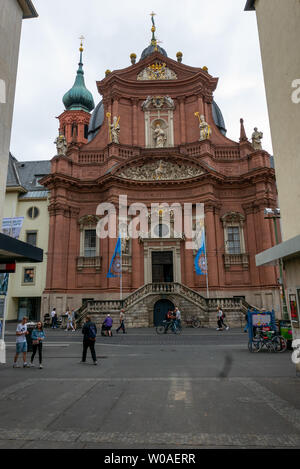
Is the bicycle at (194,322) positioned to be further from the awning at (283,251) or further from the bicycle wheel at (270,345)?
the awning at (283,251)

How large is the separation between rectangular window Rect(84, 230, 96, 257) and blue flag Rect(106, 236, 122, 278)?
12.1 feet

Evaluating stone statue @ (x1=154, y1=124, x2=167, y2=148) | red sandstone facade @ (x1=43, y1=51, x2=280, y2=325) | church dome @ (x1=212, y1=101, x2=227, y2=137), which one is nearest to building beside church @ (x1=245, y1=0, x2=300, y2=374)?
red sandstone facade @ (x1=43, y1=51, x2=280, y2=325)

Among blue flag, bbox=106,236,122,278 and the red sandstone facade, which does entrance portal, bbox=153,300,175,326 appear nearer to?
the red sandstone facade

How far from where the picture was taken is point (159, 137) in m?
33.2

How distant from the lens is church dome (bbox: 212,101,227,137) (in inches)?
1517

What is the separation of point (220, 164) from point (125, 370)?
26582 millimetres

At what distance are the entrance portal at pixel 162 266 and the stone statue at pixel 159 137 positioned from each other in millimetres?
11072

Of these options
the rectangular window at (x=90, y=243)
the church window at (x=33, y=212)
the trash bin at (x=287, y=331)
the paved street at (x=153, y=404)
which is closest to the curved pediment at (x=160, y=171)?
the rectangular window at (x=90, y=243)

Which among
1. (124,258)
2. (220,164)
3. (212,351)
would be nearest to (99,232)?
(124,258)

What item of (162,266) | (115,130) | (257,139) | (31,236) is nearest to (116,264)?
(162,266)

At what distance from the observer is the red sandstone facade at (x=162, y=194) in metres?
29.5

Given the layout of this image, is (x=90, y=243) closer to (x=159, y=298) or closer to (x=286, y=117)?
(x=159, y=298)

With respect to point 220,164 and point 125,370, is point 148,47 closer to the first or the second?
point 220,164

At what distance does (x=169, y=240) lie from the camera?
3061 cm
